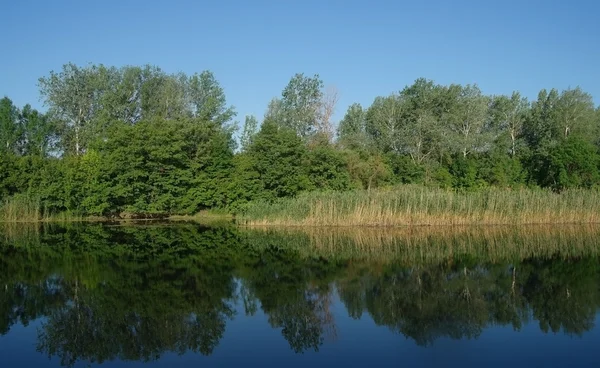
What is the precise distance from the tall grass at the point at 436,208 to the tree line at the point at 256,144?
21.3 ft

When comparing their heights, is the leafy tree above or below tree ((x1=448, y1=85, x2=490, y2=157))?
below

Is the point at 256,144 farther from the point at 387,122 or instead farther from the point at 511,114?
the point at 511,114

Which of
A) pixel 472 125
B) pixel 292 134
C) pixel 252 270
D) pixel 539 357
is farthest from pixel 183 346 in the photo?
pixel 472 125

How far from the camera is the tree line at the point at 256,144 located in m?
30.3

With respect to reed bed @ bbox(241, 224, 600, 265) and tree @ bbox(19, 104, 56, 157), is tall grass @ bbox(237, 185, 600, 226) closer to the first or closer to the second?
reed bed @ bbox(241, 224, 600, 265)

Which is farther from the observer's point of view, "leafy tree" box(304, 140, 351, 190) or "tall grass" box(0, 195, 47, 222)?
"leafy tree" box(304, 140, 351, 190)

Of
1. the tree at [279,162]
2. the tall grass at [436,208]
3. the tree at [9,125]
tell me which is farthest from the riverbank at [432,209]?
the tree at [9,125]

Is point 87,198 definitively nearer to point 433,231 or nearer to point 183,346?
point 433,231

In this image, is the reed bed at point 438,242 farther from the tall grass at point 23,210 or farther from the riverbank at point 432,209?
the tall grass at point 23,210

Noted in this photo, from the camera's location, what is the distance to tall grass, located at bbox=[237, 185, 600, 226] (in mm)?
22469

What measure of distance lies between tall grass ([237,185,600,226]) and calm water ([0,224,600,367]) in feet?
15.9

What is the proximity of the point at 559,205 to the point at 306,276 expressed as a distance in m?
15.8

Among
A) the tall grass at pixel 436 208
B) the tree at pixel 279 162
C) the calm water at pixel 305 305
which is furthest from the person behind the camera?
the tree at pixel 279 162

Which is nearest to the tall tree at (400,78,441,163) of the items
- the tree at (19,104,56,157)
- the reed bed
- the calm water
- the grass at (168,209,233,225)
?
the grass at (168,209,233,225)
